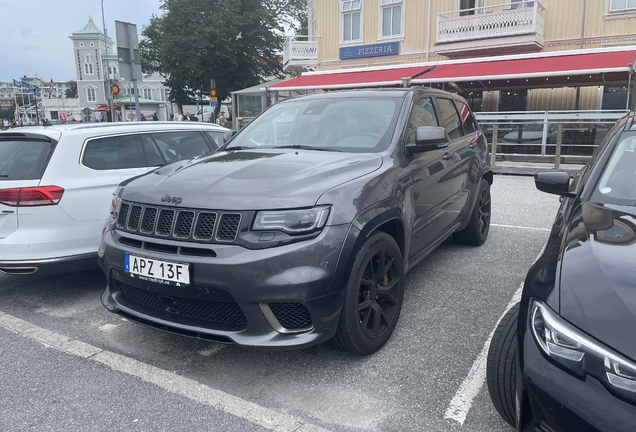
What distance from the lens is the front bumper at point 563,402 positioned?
153 centimetres

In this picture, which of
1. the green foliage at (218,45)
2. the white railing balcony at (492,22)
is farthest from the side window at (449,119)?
the green foliage at (218,45)

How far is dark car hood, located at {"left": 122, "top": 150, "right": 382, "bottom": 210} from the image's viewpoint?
8.99ft

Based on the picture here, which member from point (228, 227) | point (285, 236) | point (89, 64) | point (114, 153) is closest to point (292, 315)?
point (285, 236)

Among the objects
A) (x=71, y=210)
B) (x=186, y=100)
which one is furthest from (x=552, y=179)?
(x=186, y=100)

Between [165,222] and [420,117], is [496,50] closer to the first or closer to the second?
[420,117]

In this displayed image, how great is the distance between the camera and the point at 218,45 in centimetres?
3356

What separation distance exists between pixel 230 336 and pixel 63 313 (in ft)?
6.96

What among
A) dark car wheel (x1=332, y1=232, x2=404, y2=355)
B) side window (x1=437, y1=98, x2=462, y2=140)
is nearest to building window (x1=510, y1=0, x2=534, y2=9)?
side window (x1=437, y1=98, x2=462, y2=140)

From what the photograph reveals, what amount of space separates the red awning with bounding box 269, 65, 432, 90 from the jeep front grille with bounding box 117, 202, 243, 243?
1619cm

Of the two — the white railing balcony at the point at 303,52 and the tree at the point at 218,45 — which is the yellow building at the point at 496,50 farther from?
the tree at the point at 218,45

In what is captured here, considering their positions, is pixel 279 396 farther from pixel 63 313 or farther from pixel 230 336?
pixel 63 313

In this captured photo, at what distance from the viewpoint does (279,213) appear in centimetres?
268

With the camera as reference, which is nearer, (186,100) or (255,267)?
(255,267)

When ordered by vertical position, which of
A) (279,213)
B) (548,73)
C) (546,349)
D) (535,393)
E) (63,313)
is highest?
(548,73)
